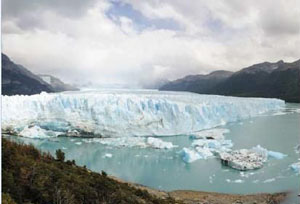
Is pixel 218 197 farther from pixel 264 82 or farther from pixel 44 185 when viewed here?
pixel 264 82

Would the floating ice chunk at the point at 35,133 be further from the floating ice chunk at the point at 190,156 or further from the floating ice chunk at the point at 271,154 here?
the floating ice chunk at the point at 271,154

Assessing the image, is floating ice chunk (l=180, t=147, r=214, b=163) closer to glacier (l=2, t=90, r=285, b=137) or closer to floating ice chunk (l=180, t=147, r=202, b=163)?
floating ice chunk (l=180, t=147, r=202, b=163)

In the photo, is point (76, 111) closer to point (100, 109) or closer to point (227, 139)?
point (100, 109)

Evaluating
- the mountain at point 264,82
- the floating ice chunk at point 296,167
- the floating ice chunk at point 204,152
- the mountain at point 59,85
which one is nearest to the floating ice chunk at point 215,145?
the floating ice chunk at point 204,152

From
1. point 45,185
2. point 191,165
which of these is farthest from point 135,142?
point 45,185

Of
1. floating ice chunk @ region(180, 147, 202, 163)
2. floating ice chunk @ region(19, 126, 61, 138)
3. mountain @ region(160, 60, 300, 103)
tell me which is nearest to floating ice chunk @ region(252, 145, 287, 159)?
floating ice chunk @ region(180, 147, 202, 163)

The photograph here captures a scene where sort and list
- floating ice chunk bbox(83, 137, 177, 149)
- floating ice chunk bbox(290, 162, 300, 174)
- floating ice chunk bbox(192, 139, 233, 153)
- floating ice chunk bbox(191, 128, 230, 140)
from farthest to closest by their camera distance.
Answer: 1. floating ice chunk bbox(191, 128, 230, 140)
2. floating ice chunk bbox(83, 137, 177, 149)
3. floating ice chunk bbox(192, 139, 233, 153)
4. floating ice chunk bbox(290, 162, 300, 174)

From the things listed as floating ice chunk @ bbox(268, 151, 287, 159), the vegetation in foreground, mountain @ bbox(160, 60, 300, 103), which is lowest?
floating ice chunk @ bbox(268, 151, 287, 159)
